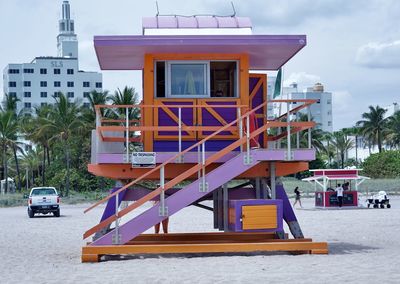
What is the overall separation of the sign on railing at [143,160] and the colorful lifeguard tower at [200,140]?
22 millimetres

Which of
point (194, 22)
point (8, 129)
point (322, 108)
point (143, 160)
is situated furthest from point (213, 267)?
point (322, 108)

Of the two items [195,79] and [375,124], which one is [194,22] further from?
[375,124]

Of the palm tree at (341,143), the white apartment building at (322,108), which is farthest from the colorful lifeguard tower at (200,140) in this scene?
the white apartment building at (322,108)

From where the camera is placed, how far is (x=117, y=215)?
17.5m

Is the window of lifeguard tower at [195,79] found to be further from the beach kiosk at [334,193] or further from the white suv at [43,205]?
the beach kiosk at [334,193]

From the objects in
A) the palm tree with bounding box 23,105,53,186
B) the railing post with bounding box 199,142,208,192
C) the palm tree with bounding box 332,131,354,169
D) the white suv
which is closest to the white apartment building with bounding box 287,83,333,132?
the palm tree with bounding box 332,131,354,169

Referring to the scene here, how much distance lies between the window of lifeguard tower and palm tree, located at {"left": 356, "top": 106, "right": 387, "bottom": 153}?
355ft

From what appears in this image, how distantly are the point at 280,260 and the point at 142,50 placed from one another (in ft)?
19.3

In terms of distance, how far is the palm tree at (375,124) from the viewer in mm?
125375

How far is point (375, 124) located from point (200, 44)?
11091 centimetres

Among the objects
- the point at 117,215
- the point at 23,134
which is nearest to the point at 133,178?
the point at 117,215

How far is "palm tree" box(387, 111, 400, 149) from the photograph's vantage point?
396 ft

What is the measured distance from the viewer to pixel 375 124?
12588cm

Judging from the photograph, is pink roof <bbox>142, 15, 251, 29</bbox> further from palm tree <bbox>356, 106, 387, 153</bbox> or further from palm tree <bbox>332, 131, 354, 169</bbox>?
palm tree <bbox>332, 131, 354, 169</bbox>
